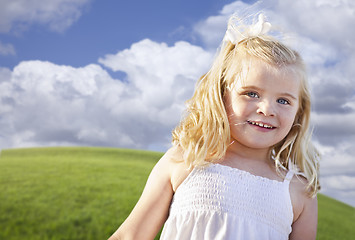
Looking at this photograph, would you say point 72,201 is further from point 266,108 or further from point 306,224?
point 266,108

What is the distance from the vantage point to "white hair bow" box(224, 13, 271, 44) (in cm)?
227

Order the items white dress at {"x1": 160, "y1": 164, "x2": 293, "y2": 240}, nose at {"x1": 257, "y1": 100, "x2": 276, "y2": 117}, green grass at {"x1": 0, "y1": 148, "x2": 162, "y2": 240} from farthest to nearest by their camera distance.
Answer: green grass at {"x1": 0, "y1": 148, "x2": 162, "y2": 240}
nose at {"x1": 257, "y1": 100, "x2": 276, "y2": 117}
white dress at {"x1": 160, "y1": 164, "x2": 293, "y2": 240}

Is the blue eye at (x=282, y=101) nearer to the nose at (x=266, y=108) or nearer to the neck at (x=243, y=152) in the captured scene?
the nose at (x=266, y=108)

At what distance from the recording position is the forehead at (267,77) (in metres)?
2.01

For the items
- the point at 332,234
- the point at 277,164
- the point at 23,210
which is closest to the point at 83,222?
the point at 23,210

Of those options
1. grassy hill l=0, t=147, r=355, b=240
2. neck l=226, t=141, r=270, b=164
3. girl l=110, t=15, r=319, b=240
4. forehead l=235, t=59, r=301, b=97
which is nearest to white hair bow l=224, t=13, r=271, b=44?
girl l=110, t=15, r=319, b=240

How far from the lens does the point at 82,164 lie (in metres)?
10.5

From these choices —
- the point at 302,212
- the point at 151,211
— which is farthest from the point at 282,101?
the point at 151,211

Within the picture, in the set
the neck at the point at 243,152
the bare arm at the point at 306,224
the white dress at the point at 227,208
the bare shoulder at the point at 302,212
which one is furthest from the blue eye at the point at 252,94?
the bare arm at the point at 306,224

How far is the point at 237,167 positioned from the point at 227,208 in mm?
269

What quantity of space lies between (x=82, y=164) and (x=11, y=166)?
185 cm

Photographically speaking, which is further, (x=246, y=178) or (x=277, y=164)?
(x=277, y=164)

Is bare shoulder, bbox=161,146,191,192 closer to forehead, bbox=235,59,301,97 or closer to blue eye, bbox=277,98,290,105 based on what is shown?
forehead, bbox=235,59,301,97

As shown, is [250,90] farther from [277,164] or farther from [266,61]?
[277,164]
